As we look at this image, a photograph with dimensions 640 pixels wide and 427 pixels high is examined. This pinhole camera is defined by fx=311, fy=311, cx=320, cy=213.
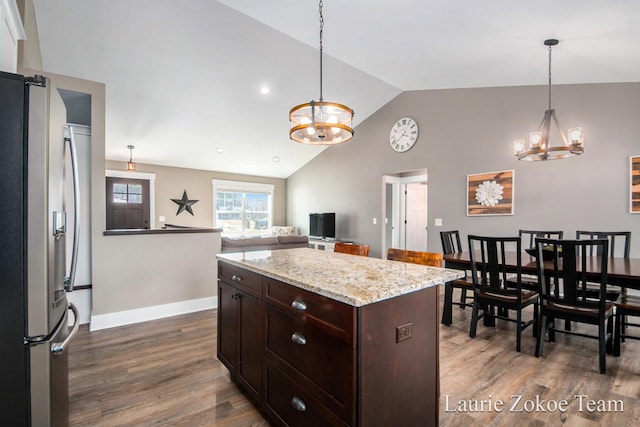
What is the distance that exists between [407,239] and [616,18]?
513 cm

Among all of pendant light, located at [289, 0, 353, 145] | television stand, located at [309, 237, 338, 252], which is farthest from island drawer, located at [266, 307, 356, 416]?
television stand, located at [309, 237, 338, 252]

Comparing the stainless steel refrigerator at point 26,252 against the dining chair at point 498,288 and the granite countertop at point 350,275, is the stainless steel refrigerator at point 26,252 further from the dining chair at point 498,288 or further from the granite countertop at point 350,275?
the dining chair at point 498,288

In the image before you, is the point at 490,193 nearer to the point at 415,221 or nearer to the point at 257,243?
the point at 415,221

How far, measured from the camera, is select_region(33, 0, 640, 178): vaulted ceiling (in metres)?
2.79

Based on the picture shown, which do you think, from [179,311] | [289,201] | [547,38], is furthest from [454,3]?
[289,201]

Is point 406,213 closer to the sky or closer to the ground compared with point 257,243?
closer to the sky

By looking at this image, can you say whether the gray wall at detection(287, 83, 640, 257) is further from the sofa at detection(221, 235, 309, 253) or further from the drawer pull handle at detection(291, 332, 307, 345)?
the drawer pull handle at detection(291, 332, 307, 345)

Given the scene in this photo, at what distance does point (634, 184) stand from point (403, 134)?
3.22 m

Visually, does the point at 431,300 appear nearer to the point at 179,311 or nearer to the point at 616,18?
the point at 616,18

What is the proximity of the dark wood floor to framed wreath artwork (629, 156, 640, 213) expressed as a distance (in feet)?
5.71

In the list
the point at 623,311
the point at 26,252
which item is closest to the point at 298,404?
the point at 26,252

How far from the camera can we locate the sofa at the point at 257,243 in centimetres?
418

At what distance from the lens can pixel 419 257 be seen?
219 centimetres

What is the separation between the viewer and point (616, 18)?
2459mm
